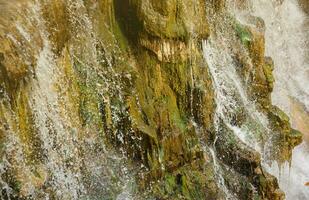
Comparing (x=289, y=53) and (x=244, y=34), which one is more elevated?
(x=244, y=34)

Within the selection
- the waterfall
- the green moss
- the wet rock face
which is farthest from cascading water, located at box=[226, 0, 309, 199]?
the wet rock face

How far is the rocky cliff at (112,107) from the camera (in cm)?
614

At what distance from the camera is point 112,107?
749 cm

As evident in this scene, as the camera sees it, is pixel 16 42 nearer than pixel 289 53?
Yes

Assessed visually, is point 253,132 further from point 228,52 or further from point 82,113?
point 82,113

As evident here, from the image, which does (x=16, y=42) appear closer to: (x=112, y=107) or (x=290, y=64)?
(x=112, y=107)

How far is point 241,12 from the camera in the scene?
11.9m

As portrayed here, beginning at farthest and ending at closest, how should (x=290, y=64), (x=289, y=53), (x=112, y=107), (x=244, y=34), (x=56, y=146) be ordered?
1. (x=289, y=53)
2. (x=290, y=64)
3. (x=244, y=34)
4. (x=112, y=107)
5. (x=56, y=146)

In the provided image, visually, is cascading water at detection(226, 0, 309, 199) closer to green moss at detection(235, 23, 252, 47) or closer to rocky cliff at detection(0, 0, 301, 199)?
green moss at detection(235, 23, 252, 47)

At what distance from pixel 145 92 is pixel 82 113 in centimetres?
119

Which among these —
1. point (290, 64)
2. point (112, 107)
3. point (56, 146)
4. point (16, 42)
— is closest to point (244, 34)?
point (112, 107)

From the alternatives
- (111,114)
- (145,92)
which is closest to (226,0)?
(145,92)

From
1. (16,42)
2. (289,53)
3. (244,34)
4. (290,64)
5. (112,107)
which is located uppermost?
(16,42)

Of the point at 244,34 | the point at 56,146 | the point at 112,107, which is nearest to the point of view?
the point at 56,146
